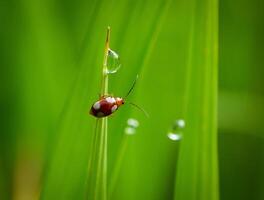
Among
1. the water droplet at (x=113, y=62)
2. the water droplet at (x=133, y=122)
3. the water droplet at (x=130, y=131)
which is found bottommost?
the water droplet at (x=130, y=131)

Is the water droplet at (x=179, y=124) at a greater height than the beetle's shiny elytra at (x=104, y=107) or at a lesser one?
greater

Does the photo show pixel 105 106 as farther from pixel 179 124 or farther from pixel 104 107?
pixel 179 124

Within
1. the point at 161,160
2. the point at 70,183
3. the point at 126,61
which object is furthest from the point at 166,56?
the point at 70,183

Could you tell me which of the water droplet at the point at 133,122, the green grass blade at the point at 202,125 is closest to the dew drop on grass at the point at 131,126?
the water droplet at the point at 133,122

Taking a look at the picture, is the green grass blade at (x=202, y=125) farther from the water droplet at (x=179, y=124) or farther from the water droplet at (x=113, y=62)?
the water droplet at (x=113, y=62)

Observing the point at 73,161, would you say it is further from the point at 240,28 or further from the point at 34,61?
the point at 240,28

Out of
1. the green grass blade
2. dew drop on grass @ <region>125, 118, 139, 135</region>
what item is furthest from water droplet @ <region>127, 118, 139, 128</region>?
the green grass blade

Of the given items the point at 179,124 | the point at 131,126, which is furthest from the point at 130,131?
the point at 179,124
